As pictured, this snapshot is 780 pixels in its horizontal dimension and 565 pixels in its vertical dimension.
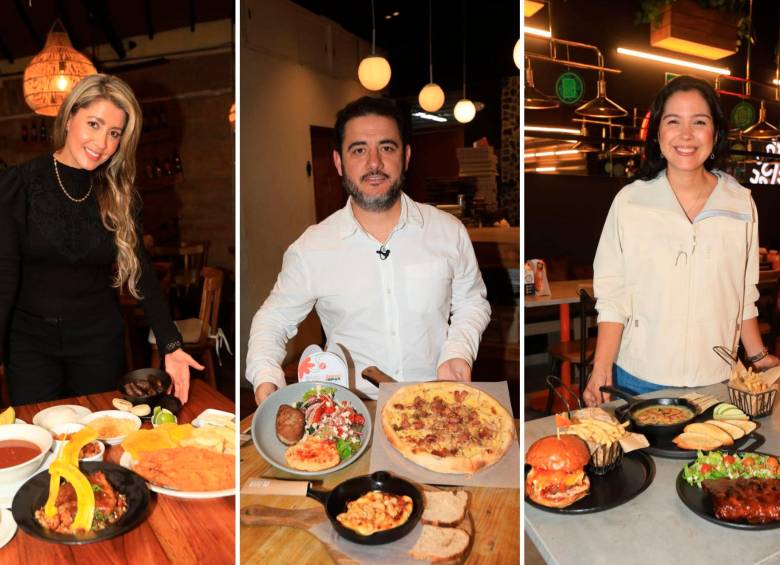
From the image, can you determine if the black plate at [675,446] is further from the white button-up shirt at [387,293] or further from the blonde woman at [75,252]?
the blonde woman at [75,252]

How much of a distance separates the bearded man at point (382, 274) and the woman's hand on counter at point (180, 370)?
29 centimetres

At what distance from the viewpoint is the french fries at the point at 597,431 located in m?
1.12

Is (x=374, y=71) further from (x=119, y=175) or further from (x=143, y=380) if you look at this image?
(x=143, y=380)

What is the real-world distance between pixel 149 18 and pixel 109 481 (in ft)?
20.4

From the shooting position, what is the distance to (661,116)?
1671 millimetres

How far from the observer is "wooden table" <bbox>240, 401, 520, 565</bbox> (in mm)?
828

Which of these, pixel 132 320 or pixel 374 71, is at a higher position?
pixel 374 71

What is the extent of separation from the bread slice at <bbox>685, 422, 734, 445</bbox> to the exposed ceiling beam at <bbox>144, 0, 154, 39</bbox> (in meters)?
6.12

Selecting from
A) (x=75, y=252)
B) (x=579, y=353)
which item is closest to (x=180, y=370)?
(x=75, y=252)

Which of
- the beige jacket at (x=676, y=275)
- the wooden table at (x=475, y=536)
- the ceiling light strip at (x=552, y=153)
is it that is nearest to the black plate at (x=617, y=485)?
the wooden table at (x=475, y=536)

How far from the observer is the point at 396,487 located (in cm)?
92

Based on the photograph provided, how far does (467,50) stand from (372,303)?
624 cm

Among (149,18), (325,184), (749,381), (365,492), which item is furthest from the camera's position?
(149,18)

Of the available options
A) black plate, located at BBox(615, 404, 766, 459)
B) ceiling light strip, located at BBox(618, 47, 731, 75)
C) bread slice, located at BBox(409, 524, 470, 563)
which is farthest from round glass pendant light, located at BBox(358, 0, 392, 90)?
ceiling light strip, located at BBox(618, 47, 731, 75)
